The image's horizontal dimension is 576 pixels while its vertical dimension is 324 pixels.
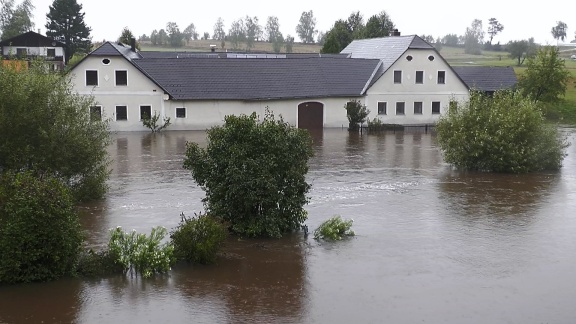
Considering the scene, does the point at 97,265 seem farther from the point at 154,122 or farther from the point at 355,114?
the point at 355,114

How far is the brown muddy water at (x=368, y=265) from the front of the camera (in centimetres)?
1184

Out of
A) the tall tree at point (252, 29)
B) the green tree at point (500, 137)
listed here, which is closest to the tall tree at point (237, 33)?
the tall tree at point (252, 29)

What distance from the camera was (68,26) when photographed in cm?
7456

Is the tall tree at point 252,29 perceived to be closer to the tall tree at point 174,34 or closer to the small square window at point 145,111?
the tall tree at point 174,34

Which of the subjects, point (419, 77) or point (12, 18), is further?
point (12, 18)

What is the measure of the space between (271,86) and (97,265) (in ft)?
90.7

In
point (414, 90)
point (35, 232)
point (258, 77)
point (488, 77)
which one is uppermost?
point (488, 77)

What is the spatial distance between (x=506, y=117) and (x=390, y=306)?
15388mm

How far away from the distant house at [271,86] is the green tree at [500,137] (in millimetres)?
14647

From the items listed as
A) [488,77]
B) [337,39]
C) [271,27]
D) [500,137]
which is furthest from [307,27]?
[500,137]

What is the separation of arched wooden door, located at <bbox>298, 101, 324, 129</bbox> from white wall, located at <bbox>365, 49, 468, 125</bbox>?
308 centimetres

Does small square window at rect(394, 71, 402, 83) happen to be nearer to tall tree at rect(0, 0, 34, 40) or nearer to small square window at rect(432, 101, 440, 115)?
small square window at rect(432, 101, 440, 115)

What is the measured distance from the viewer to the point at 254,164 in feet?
53.4

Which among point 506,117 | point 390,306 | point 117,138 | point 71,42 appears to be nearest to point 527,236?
point 390,306
